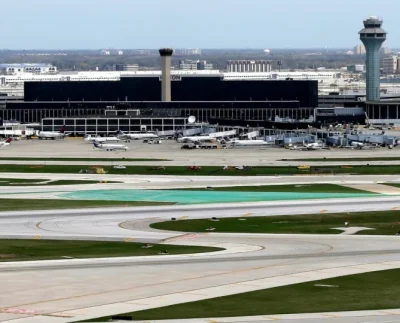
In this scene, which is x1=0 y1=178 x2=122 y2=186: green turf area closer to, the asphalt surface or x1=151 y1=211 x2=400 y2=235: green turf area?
the asphalt surface

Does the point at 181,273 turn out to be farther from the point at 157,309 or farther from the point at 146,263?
the point at 157,309

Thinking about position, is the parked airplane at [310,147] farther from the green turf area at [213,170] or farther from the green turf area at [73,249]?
the green turf area at [73,249]

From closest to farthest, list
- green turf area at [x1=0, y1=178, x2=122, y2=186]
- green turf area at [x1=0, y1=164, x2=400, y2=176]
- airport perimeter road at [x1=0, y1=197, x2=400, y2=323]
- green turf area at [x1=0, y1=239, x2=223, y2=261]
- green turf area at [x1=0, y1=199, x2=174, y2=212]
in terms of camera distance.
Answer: airport perimeter road at [x1=0, y1=197, x2=400, y2=323] → green turf area at [x1=0, y1=239, x2=223, y2=261] → green turf area at [x1=0, y1=199, x2=174, y2=212] → green turf area at [x1=0, y1=178, x2=122, y2=186] → green turf area at [x1=0, y1=164, x2=400, y2=176]

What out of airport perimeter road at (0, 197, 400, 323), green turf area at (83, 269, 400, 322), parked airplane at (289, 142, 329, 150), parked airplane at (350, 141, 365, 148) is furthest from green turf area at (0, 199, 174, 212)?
parked airplane at (350, 141, 365, 148)

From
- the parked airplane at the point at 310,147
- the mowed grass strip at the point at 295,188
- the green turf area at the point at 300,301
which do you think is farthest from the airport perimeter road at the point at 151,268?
the parked airplane at the point at 310,147

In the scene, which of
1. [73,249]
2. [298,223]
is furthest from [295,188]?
[73,249]

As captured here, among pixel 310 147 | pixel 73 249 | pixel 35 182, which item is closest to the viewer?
pixel 73 249

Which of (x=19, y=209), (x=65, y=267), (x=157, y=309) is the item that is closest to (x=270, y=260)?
(x=65, y=267)

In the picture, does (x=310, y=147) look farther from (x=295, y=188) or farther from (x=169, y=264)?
(x=169, y=264)
